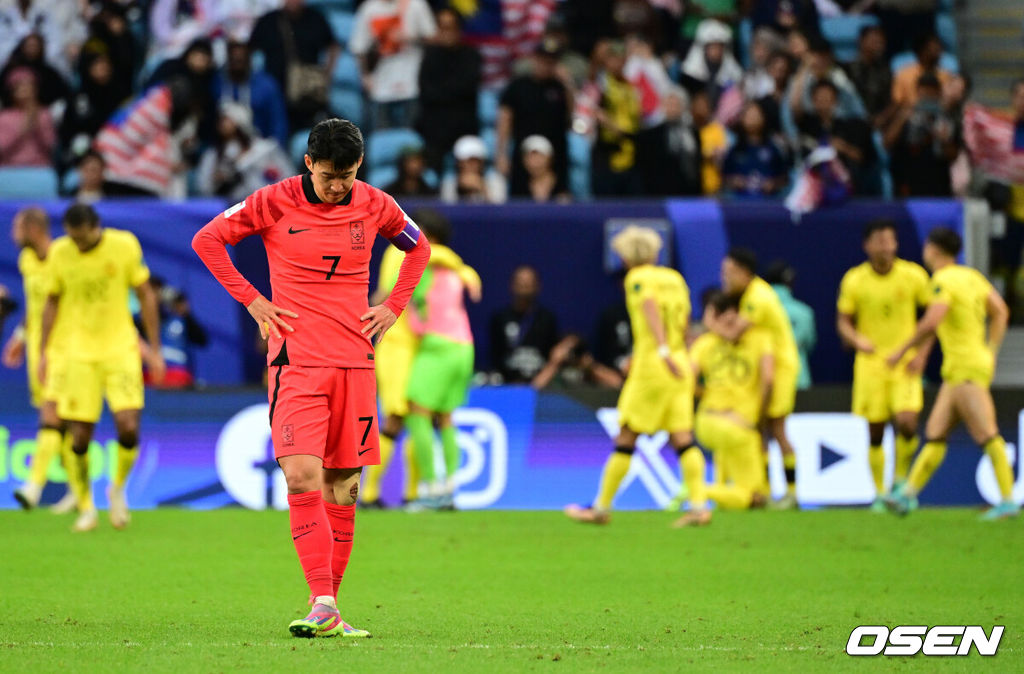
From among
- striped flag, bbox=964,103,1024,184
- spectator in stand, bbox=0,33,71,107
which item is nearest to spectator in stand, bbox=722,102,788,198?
striped flag, bbox=964,103,1024,184

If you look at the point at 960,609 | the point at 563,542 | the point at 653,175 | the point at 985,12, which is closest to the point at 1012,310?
the point at 653,175

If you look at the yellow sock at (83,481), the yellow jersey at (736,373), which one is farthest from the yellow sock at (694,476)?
the yellow sock at (83,481)

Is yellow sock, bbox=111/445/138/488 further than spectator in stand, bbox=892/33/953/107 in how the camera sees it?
No

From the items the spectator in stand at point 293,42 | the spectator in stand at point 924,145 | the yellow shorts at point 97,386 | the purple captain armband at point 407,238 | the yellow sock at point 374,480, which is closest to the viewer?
the purple captain armband at point 407,238

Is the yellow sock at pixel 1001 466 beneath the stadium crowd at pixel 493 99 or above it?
beneath

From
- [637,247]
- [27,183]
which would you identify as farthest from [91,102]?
[637,247]

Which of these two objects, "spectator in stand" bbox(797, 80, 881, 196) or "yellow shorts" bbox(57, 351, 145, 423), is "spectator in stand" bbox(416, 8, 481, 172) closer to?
"spectator in stand" bbox(797, 80, 881, 196)

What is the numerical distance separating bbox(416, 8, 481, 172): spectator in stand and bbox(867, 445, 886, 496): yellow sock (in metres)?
5.92

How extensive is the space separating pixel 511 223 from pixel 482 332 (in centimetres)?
120

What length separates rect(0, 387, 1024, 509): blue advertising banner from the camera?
48.1ft

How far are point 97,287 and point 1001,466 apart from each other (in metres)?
7.58

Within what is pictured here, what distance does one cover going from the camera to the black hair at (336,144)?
21.7 ft

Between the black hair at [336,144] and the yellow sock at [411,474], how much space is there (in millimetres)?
7879

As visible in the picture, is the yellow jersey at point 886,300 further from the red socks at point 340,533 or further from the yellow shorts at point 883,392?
the red socks at point 340,533
